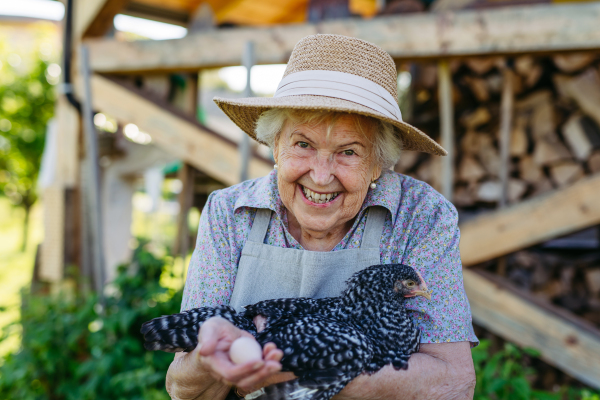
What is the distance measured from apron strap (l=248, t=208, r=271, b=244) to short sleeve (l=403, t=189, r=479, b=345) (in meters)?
0.56

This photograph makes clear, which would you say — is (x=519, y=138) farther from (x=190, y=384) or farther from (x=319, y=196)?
(x=190, y=384)

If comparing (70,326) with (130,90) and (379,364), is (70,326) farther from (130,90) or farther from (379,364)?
(379,364)

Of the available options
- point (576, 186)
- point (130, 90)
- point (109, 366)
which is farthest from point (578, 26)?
point (109, 366)

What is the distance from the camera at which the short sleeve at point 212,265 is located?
5.26 feet

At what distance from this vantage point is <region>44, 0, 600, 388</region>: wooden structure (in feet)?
8.70

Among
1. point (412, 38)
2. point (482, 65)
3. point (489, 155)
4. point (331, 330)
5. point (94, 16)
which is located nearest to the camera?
point (331, 330)

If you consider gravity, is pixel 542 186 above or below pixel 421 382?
above

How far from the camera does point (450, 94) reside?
10.3ft

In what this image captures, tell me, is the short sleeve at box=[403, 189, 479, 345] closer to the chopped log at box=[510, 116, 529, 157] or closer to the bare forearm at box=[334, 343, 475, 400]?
the bare forearm at box=[334, 343, 475, 400]

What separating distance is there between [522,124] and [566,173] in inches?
24.8

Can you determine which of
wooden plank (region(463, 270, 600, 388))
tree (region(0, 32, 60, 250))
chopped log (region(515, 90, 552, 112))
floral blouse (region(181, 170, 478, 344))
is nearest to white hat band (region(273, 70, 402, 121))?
floral blouse (region(181, 170, 478, 344))

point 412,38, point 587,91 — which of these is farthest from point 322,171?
point 587,91

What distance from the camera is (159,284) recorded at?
338 centimetres

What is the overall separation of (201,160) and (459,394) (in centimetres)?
262
